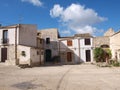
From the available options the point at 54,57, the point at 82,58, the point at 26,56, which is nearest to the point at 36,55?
the point at 26,56

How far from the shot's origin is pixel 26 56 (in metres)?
24.9

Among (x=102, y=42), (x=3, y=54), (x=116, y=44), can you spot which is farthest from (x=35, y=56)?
(x=102, y=42)

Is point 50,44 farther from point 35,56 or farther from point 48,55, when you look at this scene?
point 35,56

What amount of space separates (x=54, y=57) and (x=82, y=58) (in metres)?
5.29

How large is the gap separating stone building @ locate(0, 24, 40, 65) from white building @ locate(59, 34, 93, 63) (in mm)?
8576

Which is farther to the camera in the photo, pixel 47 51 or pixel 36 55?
pixel 47 51

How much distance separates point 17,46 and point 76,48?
1287cm

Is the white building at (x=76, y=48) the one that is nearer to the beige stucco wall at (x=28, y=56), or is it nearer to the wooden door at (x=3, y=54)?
the beige stucco wall at (x=28, y=56)

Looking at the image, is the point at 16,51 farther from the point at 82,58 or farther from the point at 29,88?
the point at 29,88

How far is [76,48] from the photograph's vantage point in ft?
114

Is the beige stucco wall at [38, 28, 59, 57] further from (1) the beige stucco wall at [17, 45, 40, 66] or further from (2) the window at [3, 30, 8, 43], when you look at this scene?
(2) the window at [3, 30, 8, 43]

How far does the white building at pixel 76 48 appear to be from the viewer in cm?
3438

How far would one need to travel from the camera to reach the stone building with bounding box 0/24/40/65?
82.0 ft

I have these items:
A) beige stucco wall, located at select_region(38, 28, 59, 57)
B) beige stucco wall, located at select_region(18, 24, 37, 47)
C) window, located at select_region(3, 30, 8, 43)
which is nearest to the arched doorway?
beige stucco wall, located at select_region(38, 28, 59, 57)
